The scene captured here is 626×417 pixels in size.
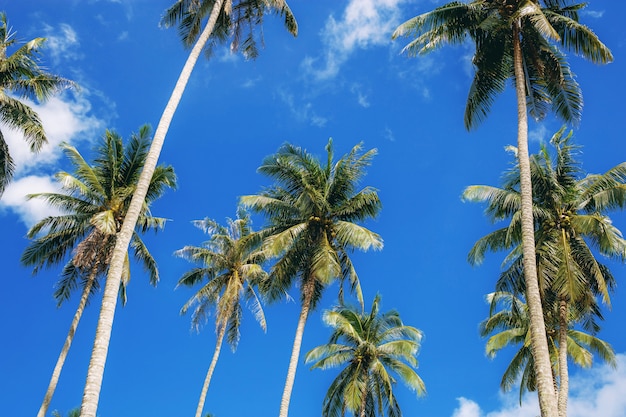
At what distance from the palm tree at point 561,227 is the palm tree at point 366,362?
7.16 metres

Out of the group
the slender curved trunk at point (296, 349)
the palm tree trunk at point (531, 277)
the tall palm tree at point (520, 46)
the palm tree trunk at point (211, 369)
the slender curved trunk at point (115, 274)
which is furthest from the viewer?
the palm tree trunk at point (211, 369)

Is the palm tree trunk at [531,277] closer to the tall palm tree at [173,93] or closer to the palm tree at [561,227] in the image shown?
the palm tree at [561,227]

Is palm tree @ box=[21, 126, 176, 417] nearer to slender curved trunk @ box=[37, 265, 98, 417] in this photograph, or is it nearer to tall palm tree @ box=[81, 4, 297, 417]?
slender curved trunk @ box=[37, 265, 98, 417]

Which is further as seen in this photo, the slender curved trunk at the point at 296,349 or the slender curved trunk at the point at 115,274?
the slender curved trunk at the point at 296,349

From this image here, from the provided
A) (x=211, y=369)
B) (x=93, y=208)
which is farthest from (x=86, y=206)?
(x=211, y=369)

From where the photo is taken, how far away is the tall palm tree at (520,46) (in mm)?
16562

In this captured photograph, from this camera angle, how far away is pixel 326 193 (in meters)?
22.2

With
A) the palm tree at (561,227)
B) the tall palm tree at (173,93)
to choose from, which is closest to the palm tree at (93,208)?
the tall palm tree at (173,93)

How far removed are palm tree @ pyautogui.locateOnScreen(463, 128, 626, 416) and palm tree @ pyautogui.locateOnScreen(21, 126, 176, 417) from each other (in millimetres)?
12919

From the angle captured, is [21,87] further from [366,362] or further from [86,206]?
[366,362]

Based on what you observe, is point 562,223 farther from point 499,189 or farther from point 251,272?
point 251,272

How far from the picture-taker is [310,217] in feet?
72.1

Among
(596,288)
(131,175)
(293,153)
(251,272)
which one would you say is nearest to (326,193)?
(293,153)

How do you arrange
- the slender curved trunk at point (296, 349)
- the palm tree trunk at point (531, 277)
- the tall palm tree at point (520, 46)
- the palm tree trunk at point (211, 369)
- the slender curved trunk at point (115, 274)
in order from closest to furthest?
the slender curved trunk at point (115, 274) < the palm tree trunk at point (531, 277) < the tall palm tree at point (520, 46) < the slender curved trunk at point (296, 349) < the palm tree trunk at point (211, 369)
